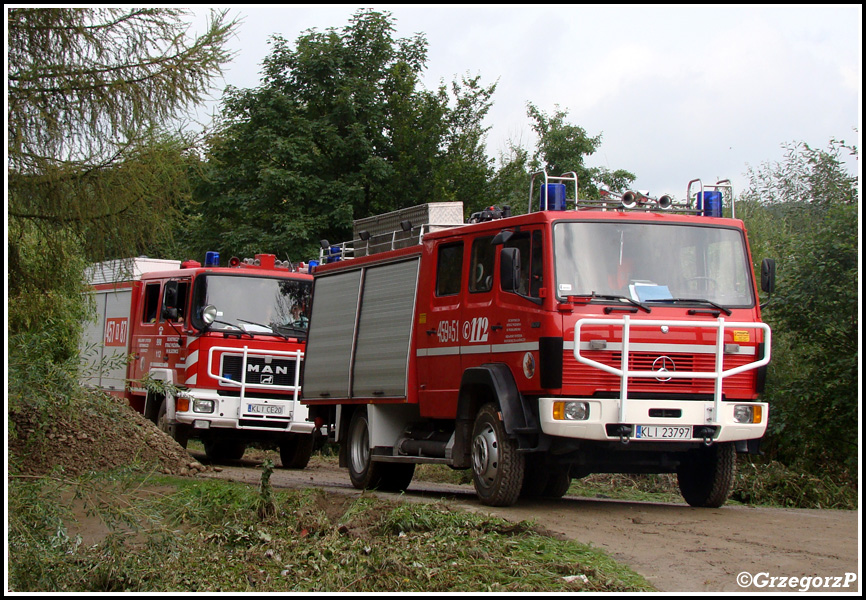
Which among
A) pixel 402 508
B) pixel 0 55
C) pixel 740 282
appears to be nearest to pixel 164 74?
pixel 0 55

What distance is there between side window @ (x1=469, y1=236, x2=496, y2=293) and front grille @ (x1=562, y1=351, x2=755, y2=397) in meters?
1.55

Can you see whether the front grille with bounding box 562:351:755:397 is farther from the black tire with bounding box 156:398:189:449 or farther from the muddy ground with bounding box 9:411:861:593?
the black tire with bounding box 156:398:189:449

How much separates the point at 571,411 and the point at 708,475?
2408 mm

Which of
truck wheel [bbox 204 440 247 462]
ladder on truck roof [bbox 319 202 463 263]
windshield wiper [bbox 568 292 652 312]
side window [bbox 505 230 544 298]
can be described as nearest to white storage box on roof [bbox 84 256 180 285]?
side window [bbox 505 230 544 298]

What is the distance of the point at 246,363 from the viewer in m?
17.1

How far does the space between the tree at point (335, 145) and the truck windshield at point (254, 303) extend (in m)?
9.70

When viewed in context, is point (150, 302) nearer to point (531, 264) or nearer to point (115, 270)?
point (115, 270)

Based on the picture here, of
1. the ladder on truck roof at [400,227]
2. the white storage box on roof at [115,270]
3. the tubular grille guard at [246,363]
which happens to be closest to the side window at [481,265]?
the ladder on truck roof at [400,227]

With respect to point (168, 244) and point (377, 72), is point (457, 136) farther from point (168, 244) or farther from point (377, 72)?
point (168, 244)

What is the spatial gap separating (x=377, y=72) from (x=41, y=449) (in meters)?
19.1

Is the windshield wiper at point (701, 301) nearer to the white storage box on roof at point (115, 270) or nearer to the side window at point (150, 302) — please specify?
the white storage box on roof at point (115, 270)

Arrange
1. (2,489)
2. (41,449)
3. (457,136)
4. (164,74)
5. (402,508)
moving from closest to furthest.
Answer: (2,489) → (164,74) → (402,508) → (41,449) → (457,136)

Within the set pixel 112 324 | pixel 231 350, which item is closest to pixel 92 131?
pixel 231 350

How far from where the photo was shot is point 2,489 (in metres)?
7.95
